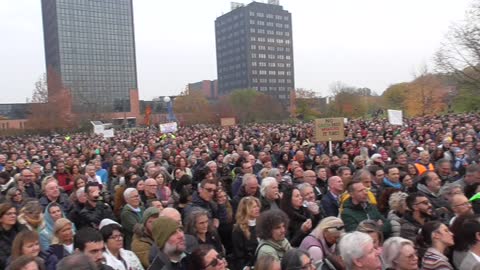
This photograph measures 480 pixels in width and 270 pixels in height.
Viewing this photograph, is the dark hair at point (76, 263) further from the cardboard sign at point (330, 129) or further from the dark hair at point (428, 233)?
the cardboard sign at point (330, 129)

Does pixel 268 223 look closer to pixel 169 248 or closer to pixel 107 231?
pixel 169 248

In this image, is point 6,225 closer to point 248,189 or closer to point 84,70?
point 248,189

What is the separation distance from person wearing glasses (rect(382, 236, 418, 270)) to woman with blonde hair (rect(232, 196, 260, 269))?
167 cm

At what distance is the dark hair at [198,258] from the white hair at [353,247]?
1082 millimetres

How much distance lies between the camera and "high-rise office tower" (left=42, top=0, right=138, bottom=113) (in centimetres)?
12038

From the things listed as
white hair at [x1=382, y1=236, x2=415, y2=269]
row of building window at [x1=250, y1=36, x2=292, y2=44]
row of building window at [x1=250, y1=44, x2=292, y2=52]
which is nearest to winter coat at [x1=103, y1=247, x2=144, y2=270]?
white hair at [x1=382, y1=236, x2=415, y2=269]

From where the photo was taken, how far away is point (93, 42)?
4948 inches

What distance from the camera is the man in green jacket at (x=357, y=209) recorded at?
5.18 meters

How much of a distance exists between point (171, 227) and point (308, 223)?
5.36 ft

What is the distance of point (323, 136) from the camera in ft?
45.4

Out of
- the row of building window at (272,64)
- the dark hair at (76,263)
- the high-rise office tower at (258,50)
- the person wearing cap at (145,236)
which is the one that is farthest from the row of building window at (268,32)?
the dark hair at (76,263)

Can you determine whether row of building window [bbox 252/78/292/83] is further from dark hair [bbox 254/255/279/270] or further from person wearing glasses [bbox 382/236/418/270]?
dark hair [bbox 254/255/279/270]

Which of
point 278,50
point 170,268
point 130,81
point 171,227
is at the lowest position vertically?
point 170,268

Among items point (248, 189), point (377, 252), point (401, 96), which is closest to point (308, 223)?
point (377, 252)
